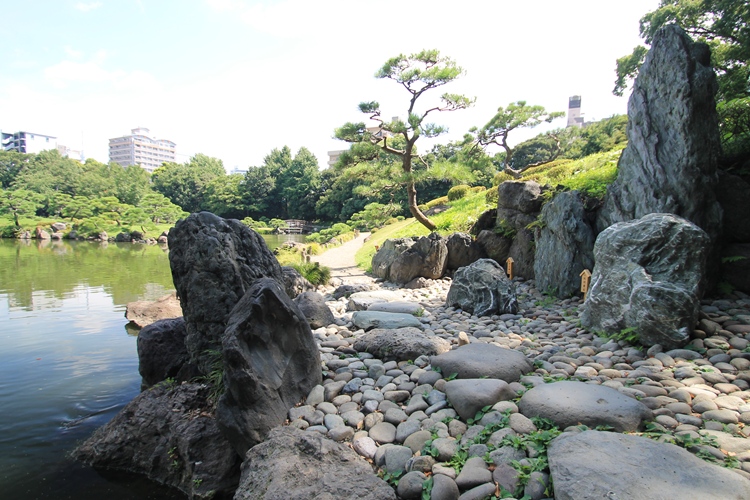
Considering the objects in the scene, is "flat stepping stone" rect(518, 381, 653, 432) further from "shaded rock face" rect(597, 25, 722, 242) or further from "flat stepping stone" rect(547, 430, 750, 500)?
"shaded rock face" rect(597, 25, 722, 242)

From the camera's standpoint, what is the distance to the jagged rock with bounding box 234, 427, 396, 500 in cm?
240

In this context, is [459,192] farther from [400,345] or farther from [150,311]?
[400,345]

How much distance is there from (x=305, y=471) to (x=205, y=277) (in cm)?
201

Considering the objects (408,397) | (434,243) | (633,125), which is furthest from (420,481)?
(434,243)

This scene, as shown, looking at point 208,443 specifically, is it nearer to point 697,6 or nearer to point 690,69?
point 690,69

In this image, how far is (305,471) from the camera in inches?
100.0

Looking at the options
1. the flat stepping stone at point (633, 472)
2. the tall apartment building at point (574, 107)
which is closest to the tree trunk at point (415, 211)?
the flat stepping stone at point (633, 472)

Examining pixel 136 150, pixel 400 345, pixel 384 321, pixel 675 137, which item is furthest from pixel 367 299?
pixel 136 150

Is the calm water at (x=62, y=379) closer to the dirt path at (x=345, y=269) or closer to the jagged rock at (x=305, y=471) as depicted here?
the jagged rock at (x=305, y=471)

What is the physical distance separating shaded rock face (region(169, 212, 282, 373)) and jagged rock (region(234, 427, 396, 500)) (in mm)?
1340

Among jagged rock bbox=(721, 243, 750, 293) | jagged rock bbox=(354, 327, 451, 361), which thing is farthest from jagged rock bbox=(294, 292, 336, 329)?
jagged rock bbox=(721, 243, 750, 293)

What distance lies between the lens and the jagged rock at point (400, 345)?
4.18 metres

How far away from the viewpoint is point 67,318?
29.7 feet

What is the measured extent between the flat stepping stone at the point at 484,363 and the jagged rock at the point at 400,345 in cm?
34
